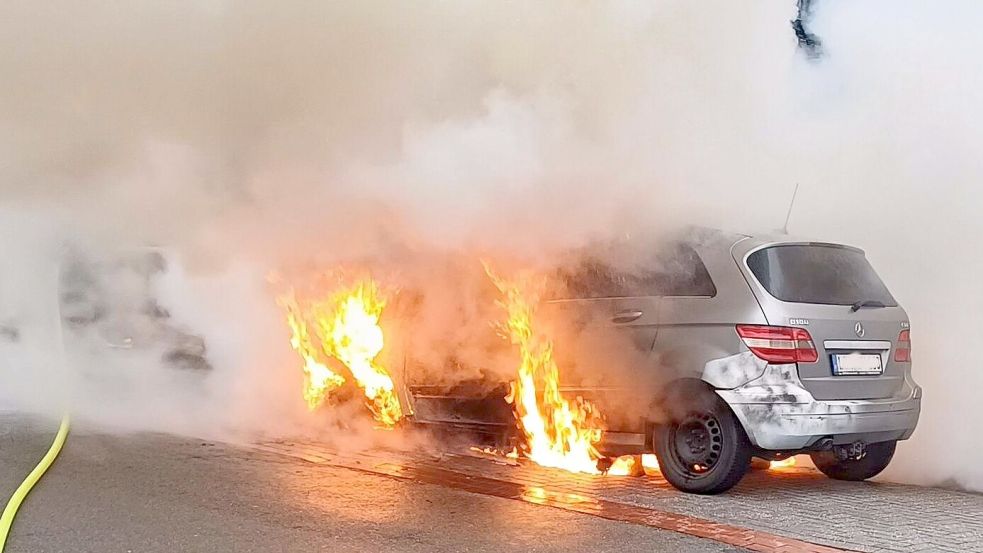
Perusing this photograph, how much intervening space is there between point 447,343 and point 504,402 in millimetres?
627

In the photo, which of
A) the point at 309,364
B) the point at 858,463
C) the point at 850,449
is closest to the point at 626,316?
the point at 850,449

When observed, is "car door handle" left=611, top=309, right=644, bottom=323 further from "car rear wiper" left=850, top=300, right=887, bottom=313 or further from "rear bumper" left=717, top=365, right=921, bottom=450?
"car rear wiper" left=850, top=300, right=887, bottom=313

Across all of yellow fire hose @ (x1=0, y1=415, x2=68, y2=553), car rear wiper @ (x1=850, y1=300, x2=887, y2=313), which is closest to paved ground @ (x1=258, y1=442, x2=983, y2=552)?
car rear wiper @ (x1=850, y1=300, x2=887, y2=313)

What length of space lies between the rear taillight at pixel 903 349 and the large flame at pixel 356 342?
3.42 meters

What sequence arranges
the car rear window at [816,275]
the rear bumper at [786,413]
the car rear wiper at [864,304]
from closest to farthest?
the rear bumper at [786,413] < the car rear window at [816,275] < the car rear wiper at [864,304]

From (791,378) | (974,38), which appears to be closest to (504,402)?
(791,378)

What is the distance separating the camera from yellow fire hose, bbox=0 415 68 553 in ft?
14.9

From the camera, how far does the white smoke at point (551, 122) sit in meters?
5.32

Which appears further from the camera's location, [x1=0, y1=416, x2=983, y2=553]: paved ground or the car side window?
the car side window

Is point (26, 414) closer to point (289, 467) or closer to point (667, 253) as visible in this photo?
point (289, 467)

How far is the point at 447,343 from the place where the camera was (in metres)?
6.55

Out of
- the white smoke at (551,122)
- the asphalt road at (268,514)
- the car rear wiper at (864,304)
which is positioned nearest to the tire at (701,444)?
the asphalt road at (268,514)

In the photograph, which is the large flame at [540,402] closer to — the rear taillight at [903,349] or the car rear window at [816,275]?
the car rear window at [816,275]

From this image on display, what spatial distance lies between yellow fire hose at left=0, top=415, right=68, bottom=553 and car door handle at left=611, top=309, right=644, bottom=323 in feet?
11.4
